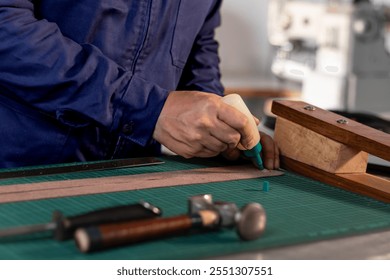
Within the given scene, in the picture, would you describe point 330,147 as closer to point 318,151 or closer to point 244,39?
point 318,151

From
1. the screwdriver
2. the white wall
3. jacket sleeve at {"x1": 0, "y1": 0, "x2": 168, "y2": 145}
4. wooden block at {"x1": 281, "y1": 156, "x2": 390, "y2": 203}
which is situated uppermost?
jacket sleeve at {"x1": 0, "y1": 0, "x2": 168, "y2": 145}

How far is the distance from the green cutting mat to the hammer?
2 cm

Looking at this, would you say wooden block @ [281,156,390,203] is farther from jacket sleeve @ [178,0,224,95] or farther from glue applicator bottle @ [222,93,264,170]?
jacket sleeve @ [178,0,224,95]

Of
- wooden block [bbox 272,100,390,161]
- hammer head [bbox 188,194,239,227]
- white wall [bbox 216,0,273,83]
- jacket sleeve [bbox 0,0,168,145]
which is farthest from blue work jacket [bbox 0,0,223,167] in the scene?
white wall [bbox 216,0,273,83]

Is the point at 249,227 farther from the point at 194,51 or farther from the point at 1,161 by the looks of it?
the point at 194,51

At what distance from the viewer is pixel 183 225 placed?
1.10 metres

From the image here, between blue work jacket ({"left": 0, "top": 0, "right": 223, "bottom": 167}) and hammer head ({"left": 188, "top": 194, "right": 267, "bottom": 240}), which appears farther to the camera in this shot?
blue work jacket ({"left": 0, "top": 0, "right": 223, "bottom": 167})

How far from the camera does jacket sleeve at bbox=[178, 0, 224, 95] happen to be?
2.12 metres

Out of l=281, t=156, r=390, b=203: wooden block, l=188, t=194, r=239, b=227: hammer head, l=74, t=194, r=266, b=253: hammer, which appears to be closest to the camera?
l=74, t=194, r=266, b=253: hammer

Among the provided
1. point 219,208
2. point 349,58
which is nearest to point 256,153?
point 219,208

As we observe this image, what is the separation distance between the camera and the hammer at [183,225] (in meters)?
1.03

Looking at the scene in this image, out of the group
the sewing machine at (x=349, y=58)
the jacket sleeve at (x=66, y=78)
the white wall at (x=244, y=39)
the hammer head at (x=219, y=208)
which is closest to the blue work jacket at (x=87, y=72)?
the jacket sleeve at (x=66, y=78)
